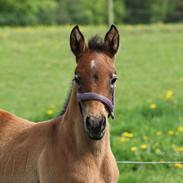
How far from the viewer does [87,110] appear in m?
3.71

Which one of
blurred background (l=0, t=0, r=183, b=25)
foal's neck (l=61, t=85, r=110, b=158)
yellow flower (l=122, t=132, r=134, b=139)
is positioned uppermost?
foal's neck (l=61, t=85, r=110, b=158)

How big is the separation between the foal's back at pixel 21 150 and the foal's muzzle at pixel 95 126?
2.12ft

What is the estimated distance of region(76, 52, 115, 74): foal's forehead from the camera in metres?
3.81

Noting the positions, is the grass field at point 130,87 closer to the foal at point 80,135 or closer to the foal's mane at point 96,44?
the foal at point 80,135

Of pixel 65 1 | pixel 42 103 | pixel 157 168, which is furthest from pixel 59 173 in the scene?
pixel 65 1

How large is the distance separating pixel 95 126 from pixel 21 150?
964 millimetres

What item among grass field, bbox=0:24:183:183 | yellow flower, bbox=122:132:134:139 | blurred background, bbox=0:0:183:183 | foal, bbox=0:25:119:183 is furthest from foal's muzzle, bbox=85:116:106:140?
yellow flower, bbox=122:132:134:139

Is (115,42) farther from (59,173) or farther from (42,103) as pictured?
(42,103)

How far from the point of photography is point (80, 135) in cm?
399

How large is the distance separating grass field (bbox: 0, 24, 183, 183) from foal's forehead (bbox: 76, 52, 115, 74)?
7.92 ft

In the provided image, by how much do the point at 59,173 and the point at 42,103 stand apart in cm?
702

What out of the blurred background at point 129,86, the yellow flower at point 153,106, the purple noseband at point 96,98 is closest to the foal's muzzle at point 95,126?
the purple noseband at point 96,98

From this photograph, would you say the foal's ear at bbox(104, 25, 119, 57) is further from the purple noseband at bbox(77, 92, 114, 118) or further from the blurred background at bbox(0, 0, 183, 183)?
the purple noseband at bbox(77, 92, 114, 118)

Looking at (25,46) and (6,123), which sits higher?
(6,123)
